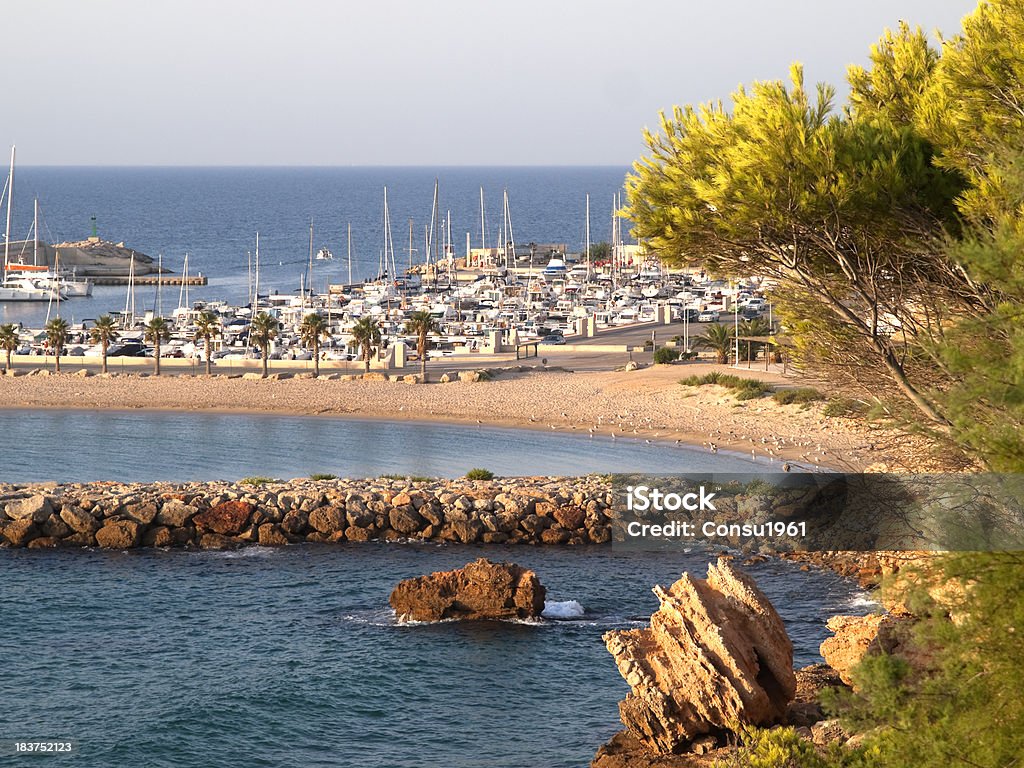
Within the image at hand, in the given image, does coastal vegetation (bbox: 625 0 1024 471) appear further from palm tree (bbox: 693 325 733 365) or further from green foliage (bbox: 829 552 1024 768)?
palm tree (bbox: 693 325 733 365)

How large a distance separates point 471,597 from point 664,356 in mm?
35555

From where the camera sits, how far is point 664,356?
59.1 metres

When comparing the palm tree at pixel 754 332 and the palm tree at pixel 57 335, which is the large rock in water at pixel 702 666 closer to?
the palm tree at pixel 754 332

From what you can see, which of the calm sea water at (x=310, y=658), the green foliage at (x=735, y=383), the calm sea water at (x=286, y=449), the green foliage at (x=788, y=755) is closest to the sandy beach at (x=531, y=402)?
the green foliage at (x=735, y=383)

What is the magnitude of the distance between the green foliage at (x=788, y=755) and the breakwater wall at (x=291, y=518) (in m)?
16.5

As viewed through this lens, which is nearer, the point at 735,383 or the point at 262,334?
the point at 735,383

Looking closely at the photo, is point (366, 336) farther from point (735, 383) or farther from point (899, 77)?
point (899, 77)

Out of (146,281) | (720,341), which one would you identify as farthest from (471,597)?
(146,281)

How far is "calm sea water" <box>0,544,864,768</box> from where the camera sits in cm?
1905

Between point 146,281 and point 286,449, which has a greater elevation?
point 146,281

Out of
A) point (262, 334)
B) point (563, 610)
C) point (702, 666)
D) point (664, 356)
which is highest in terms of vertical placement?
point (262, 334)

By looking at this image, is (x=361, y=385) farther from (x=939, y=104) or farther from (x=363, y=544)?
(x=939, y=104)

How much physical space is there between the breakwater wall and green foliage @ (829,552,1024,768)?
2177 centimetres

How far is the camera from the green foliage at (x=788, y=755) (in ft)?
44.8
